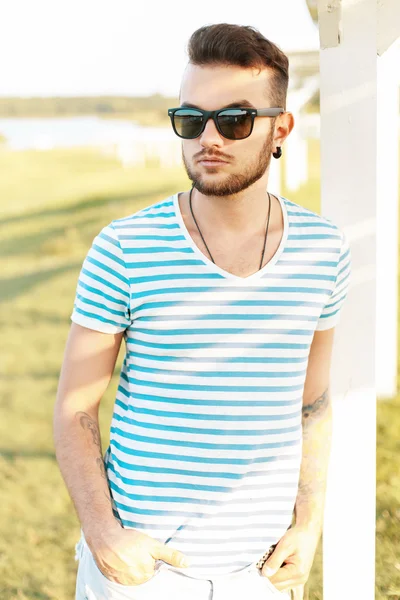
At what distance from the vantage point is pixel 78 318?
53.4 inches

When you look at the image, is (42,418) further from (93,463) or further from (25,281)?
(25,281)

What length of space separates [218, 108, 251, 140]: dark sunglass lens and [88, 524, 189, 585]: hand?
0.77m

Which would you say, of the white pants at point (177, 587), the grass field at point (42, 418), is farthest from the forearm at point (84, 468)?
the grass field at point (42, 418)

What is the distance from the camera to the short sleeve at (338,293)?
149 cm

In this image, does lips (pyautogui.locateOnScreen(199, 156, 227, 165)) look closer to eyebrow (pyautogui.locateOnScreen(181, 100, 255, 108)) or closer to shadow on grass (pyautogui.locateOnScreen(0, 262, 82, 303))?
eyebrow (pyautogui.locateOnScreen(181, 100, 255, 108))

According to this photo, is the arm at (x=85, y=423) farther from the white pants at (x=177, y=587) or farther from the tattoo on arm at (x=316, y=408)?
the tattoo on arm at (x=316, y=408)

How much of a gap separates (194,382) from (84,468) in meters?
0.28

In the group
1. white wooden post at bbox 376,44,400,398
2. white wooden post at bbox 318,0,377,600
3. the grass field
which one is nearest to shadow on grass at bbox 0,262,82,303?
the grass field

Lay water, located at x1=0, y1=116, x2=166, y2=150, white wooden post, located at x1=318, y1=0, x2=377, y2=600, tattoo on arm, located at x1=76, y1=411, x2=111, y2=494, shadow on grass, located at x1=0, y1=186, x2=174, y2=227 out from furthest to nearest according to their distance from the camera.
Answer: water, located at x1=0, y1=116, x2=166, y2=150 → shadow on grass, located at x1=0, y1=186, x2=174, y2=227 → white wooden post, located at x1=318, y1=0, x2=377, y2=600 → tattoo on arm, located at x1=76, y1=411, x2=111, y2=494

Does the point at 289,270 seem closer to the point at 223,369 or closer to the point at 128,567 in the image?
the point at 223,369

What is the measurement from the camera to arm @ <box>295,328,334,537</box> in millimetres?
1558

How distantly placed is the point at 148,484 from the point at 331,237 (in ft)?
2.01

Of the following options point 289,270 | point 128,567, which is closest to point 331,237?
point 289,270

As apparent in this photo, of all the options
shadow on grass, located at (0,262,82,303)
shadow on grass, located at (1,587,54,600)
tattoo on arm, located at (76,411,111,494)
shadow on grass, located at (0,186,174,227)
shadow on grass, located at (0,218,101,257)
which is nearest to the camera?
tattoo on arm, located at (76,411,111,494)
